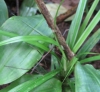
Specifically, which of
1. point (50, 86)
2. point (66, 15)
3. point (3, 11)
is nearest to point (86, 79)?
point (50, 86)

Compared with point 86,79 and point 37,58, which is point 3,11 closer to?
point 37,58

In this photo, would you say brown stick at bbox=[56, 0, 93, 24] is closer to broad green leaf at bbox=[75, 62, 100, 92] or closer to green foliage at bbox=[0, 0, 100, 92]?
green foliage at bbox=[0, 0, 100, 92]

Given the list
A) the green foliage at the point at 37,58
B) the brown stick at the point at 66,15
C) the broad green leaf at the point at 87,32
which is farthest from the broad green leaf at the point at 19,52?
the brown stick at the point at 66,15

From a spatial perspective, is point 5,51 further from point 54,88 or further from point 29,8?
point 29,8

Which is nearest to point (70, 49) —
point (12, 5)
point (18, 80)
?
point (18, 80)

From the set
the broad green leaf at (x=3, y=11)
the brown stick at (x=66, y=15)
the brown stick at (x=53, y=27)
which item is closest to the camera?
the brown stick at (x=53, y=27)

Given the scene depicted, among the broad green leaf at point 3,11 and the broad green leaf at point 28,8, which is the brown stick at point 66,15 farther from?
the broad green leaf at point 3,11
